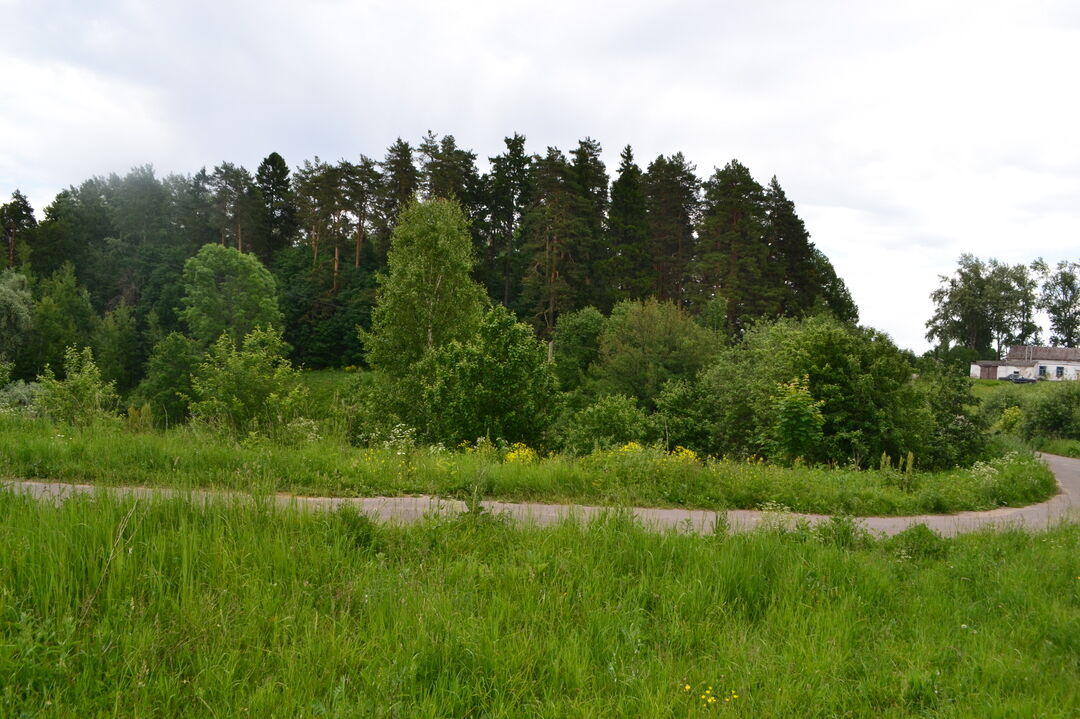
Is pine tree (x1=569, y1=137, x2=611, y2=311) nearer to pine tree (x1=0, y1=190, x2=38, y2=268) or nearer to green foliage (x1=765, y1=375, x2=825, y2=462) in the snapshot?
green foliage (x1=765, y1=375, x2=825, y2=462)

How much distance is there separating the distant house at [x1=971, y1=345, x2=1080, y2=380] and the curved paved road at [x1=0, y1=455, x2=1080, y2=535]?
84.1 metres

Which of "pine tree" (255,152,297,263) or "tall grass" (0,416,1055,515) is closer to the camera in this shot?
"tall grass" (0,416,1055,515)

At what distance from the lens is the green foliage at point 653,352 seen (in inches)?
1401

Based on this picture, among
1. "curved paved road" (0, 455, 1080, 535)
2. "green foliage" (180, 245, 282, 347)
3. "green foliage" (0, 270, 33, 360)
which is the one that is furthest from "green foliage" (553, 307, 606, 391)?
"green foliage" (0, 270, 33, 360)

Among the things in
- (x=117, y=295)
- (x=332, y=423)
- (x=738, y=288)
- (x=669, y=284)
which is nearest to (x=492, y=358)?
(x=332, y=423)

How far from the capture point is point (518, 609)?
13.6ft

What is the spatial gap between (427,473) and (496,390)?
9.66m

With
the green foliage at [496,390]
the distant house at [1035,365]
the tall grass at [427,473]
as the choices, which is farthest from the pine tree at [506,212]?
the distant house at [1035,365]

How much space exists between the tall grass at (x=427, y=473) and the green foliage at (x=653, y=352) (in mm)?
24053

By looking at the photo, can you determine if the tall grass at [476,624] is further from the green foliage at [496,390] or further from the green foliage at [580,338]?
the green foliage at [580,338]

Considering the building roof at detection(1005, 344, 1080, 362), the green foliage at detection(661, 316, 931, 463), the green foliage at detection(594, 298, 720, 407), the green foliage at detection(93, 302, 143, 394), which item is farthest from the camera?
the building roof at detection(1005, 344, 1080, 362)

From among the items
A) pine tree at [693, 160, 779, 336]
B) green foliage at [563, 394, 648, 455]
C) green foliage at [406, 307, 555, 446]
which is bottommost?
green foliage at [563, 394, 648, 455]

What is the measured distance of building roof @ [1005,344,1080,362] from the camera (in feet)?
262

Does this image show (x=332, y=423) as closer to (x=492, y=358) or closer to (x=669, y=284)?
(x=492, y=358)
